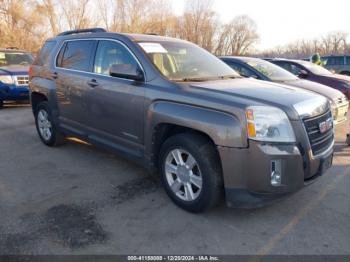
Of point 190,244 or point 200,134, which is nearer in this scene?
point 190,244

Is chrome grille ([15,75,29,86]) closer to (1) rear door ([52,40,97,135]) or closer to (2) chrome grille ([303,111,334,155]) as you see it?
(1) rear door ([52,40,97,135])

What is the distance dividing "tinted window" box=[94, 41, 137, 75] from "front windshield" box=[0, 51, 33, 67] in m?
7.53

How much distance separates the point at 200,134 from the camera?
10.4 feet

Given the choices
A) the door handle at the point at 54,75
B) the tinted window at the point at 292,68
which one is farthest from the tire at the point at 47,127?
the tinted window at the point at 292,68

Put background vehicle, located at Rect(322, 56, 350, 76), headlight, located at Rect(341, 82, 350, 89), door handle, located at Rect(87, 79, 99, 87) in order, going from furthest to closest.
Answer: background vehicle, located at Rect(322, 56, 350, 76) < headlight, located at Rect(341, 82, 350, 89) < door handle, located at Rect(87, 79, 99, 87)

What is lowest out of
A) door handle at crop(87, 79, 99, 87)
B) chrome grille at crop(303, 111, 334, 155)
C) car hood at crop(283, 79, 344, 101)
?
chrome grille at crop(303, 111, 334, 155)

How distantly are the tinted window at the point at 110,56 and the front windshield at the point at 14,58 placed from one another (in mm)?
7531

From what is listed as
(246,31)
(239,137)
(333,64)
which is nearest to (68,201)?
(239,137)

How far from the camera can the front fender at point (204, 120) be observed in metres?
2.79

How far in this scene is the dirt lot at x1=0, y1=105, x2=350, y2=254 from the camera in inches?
109

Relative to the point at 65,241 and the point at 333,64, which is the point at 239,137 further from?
the point at 333,64

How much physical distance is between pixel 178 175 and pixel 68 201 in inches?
50.6

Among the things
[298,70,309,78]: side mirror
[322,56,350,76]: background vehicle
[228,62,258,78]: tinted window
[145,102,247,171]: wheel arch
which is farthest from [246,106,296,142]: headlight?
[322,56,350,76]: background vehicle

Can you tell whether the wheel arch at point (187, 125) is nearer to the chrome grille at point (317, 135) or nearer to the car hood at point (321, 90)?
the chrome grille at point (317, 135)
